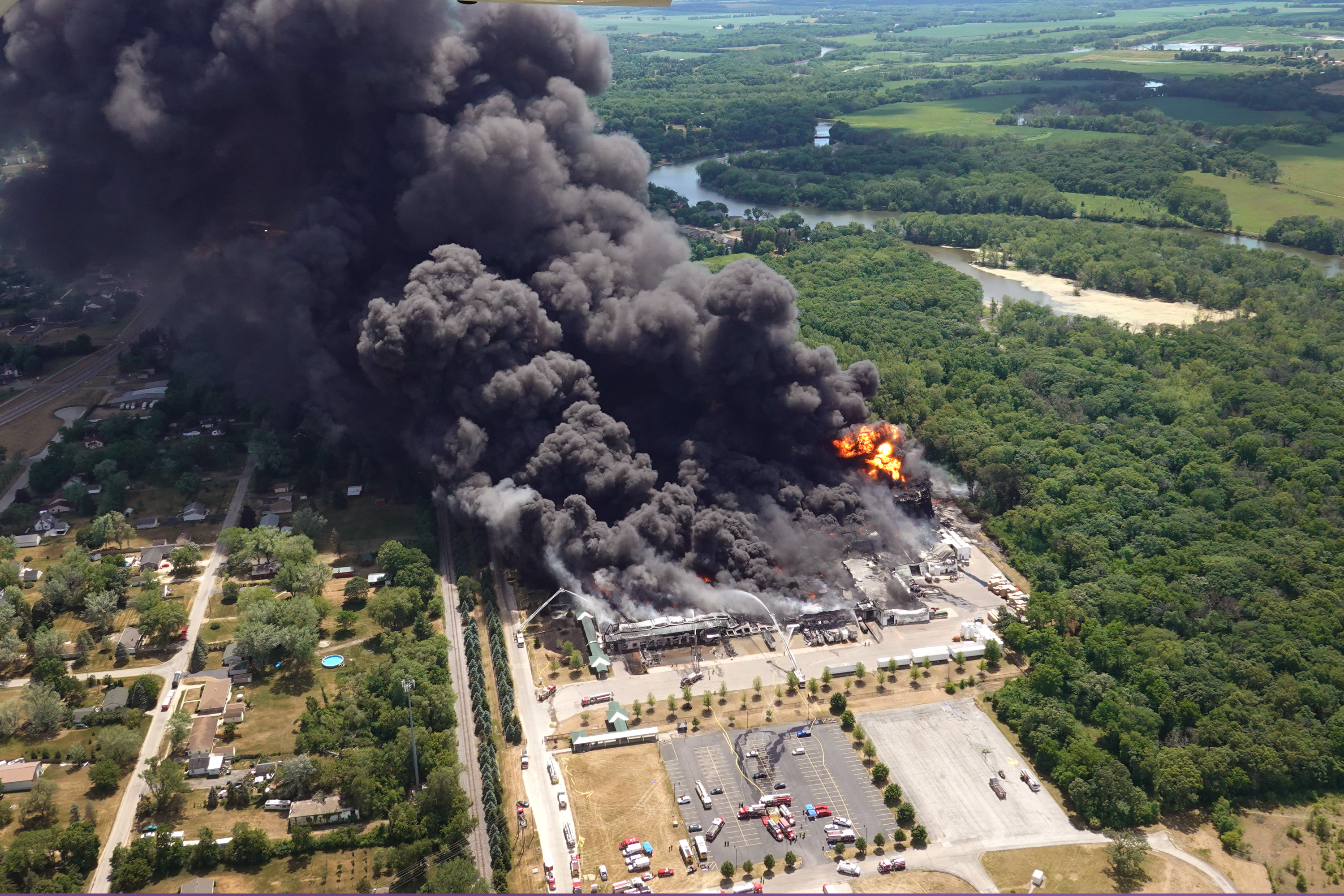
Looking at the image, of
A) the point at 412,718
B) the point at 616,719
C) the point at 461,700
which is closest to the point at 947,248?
the point at 616,719

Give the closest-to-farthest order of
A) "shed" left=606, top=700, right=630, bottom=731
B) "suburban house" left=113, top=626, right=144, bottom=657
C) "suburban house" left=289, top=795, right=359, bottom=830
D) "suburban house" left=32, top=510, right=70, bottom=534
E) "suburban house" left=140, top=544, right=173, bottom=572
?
1. "suburban house" left=289, top=795, right=359, bottom=830
2. "shed" left=606, top=700, right=630, bottom=731
3. "suburban house" left=113, top=626, right=144, bottom=657
4. "suburban house" left=140, top=544, right=173, bottom=572
5. "suburban house" left=32, top=510, right=70, bottom=534

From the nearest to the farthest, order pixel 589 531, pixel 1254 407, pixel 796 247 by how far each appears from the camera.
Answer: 1. pixel 589 531
2. pixel 1254 407
3. pixel 796 247

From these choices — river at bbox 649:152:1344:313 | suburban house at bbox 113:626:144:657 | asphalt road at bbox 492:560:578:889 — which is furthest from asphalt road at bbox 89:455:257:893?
Answer: river at bbox 649:152:1344:313

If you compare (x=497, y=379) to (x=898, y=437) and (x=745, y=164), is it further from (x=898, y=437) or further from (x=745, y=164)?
(x=745, y=164)

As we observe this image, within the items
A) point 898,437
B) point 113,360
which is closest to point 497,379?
point 898,437

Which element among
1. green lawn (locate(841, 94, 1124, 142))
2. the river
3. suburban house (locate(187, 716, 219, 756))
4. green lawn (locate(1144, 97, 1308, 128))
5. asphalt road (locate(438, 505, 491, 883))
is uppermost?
green lawn (locate(1144, 97, 1308, 128))

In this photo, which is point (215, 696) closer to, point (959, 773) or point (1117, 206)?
point (959, 773)

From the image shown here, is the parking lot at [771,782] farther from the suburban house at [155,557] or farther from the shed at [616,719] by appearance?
the suburban house at [155,557]

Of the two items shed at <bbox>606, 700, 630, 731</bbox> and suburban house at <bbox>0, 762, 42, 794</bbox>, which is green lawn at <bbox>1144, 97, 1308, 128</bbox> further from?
suburban house at <bbox>0, 762, 42, 794</bbox>
